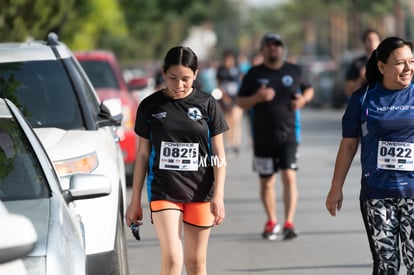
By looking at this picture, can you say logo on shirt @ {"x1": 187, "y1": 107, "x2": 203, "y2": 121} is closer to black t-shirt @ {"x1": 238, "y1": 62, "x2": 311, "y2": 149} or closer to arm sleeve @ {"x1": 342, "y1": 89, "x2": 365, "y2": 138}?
arm sleeve @ {"x1": 342, "y1": 89, "x2": 365, "y2": 138}

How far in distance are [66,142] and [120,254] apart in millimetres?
999

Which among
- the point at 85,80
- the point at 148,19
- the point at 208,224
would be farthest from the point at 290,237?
the point at 148,19

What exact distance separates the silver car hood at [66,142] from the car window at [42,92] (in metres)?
0.35

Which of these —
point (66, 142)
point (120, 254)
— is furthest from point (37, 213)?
point (66, 142)

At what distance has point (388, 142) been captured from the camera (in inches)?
277

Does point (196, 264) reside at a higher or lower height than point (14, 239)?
lower

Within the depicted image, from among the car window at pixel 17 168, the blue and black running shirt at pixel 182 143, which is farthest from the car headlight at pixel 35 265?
the blue and black running shirt at pixel 182 143

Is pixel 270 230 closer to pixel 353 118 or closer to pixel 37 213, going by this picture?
pixel 353 118

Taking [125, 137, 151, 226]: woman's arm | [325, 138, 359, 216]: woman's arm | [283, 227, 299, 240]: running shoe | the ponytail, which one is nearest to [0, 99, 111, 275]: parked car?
[125, 137, 151, 226]: woman's arm

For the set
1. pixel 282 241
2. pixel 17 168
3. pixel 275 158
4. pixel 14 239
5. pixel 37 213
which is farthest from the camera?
pixel 275 158

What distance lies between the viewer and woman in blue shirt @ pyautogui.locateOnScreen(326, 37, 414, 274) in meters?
6.93

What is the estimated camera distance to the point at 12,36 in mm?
20297

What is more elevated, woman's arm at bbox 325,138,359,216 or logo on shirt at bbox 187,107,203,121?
logo on shirt at bbox 187,107,203,121

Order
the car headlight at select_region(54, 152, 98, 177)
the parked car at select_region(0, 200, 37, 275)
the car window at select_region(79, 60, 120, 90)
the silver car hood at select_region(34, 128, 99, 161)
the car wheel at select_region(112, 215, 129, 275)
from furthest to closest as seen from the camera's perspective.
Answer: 1. the car window at select_region(79, 60, 120, 90)
2. the silver car hood at select_region(34, 128, 99, 161)
3. the car headlight at select_region(54, 152, 98, 177)
4. the car wheel at select_region(112, 215, 129, 275)
5. the parked car at select_region(0, 200, 37, 275)
